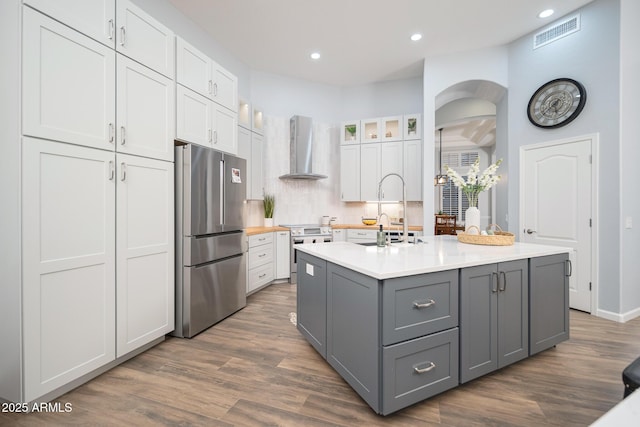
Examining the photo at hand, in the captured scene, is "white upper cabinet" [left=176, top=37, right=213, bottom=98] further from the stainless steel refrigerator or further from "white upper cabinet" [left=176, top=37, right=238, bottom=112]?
the stainless steel refrigerator

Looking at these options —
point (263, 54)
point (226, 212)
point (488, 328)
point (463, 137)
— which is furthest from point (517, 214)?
point (463, 137)

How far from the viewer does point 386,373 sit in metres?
1.50

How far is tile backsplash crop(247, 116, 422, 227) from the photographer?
4965mm

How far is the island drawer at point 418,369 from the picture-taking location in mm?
1514

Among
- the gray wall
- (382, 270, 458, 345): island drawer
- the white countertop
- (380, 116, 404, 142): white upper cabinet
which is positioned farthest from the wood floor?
(380, 116, 404, 142): white upper cabinet

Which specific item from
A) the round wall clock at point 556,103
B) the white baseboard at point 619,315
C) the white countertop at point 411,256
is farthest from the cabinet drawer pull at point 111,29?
the white baseboard at point 619,315

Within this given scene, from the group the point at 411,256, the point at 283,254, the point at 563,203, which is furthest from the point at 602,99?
the point at 283,254

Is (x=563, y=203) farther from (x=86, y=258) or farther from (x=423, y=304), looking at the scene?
(x=86, y=258)

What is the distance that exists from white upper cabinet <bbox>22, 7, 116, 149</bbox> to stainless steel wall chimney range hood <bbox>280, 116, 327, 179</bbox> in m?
3.05

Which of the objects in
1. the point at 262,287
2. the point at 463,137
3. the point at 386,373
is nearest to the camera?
the point at 386,373

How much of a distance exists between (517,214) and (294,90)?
4146mm

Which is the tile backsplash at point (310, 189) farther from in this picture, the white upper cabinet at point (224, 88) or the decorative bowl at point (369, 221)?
the white upper cabinet at point (224, 88)

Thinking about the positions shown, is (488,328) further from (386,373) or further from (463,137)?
(463,137)

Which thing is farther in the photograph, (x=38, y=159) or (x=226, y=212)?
(x=226, y=212)
